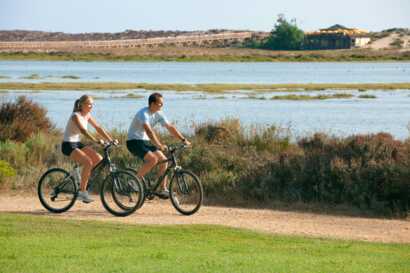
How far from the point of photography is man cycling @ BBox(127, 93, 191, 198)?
16.2 meters

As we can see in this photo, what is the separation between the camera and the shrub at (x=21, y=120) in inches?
968

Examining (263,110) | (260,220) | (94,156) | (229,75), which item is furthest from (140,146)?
(229,75)

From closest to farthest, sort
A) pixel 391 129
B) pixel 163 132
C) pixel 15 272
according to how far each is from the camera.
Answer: pixel 15 272
pixel 163 132
pixel 391 129

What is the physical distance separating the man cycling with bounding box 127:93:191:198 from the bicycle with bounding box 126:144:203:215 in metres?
0.12

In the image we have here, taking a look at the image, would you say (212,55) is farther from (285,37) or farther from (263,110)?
(263,110)

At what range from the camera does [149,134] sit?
53.0 ft

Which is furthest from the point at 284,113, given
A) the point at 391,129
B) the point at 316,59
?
the point at 316,59

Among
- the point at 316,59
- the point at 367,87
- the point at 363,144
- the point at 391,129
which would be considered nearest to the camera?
the point at 363,144

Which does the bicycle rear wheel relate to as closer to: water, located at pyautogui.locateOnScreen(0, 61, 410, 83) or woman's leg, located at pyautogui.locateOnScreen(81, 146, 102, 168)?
woman's leg, located at pyautogui.locateOnScreen(81, 146, 102, 168)

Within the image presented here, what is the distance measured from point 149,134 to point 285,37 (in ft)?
470

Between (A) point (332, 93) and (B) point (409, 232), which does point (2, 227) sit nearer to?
(B) point (409, 232)

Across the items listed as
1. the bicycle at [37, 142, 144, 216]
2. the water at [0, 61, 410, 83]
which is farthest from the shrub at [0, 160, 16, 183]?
the water at [0, 61, 410, 83]

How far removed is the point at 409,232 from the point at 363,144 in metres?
3.63

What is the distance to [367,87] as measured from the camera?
66.8 m
